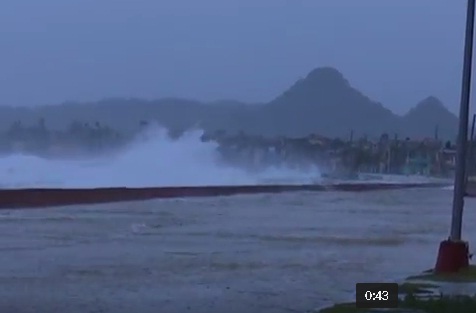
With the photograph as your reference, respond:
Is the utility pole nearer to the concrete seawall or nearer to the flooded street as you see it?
the flooded street

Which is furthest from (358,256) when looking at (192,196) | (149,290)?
(192,196)

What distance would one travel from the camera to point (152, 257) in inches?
1005

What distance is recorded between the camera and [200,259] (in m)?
25.4

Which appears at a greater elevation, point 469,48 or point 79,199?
point 469,48

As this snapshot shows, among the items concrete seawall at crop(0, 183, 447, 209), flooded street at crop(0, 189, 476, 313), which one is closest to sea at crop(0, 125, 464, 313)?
flooded street at crop(0, 189, 476, 313)

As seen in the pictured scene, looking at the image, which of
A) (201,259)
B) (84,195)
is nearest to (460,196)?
(201,259)

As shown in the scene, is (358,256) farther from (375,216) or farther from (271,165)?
(271,165)

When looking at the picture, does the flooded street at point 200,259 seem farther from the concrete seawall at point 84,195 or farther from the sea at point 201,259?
the concrete seawall at point 84,195

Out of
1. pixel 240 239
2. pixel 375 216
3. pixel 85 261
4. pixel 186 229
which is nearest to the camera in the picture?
pixel 85 261

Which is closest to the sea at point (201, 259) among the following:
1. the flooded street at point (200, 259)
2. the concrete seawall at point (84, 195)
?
the flooded street at point (200, 259)

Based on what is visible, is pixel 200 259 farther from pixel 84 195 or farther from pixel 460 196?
pixel 84 195

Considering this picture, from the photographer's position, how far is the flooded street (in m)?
17.9

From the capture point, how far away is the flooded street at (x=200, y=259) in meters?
17.9

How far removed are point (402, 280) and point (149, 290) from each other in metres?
4.15
